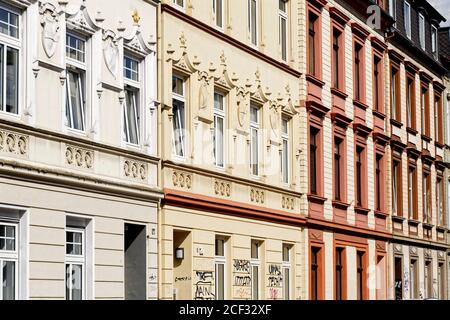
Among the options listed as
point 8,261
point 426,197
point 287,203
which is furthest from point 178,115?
point 426,197

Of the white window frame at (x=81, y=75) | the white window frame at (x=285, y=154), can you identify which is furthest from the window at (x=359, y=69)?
the white window frame at (x=81, y=75)

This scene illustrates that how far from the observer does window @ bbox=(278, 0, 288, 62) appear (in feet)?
116

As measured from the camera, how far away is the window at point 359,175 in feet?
140

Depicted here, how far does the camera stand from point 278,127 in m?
34.0

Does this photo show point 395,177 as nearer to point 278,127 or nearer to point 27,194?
point 278,127

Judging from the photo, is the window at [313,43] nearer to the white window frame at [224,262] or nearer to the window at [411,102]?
the white window frame at [224,262]

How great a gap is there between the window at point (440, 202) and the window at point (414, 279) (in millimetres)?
5838

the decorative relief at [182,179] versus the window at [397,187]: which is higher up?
the window at [397,187]

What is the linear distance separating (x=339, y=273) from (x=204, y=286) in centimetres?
1250

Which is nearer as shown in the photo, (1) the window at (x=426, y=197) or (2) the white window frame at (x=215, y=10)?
(2) the white window frame at (x=215, y=10)

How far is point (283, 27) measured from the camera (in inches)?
1403

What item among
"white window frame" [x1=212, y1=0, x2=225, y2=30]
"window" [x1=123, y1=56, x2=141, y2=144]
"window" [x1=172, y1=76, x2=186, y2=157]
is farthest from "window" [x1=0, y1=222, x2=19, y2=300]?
"white window frame" [x1=212, y1=0, x2=225, y2=30]
